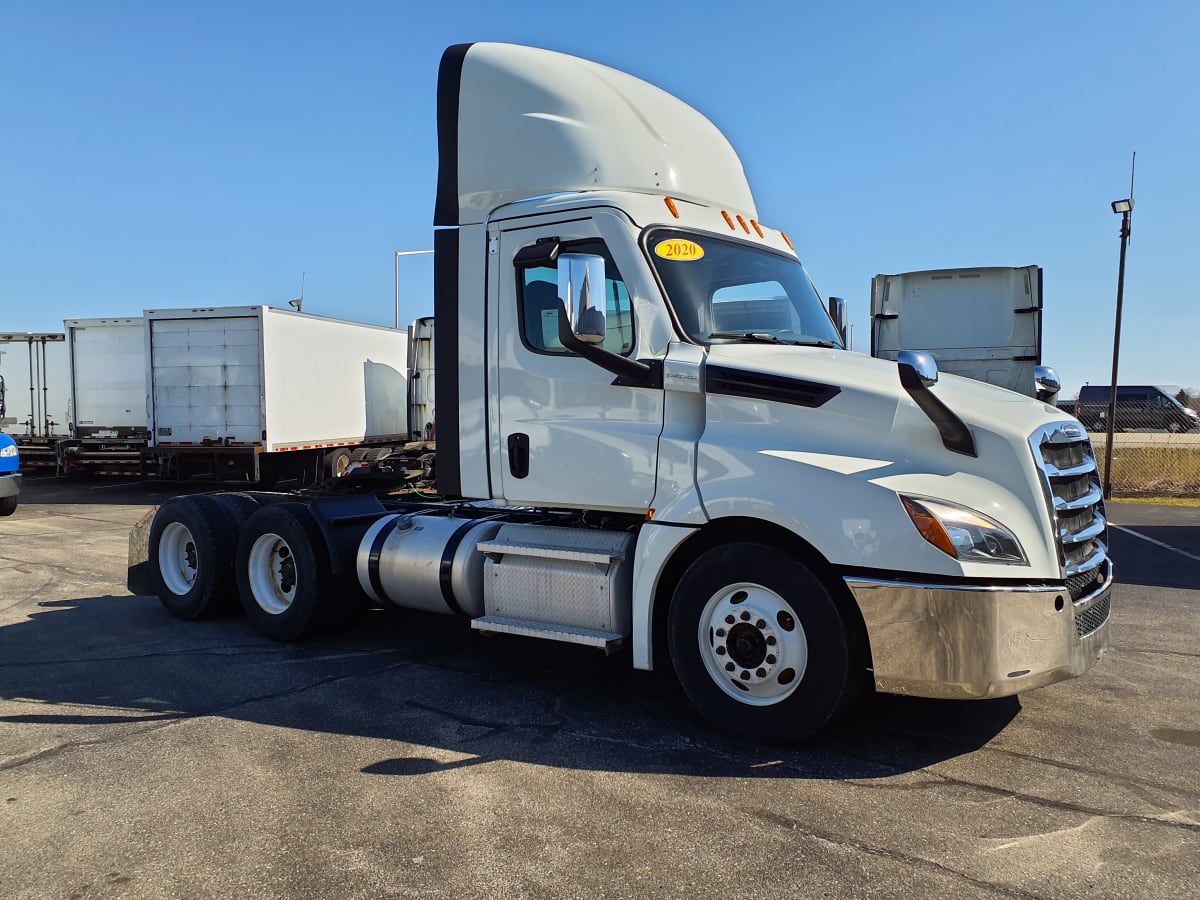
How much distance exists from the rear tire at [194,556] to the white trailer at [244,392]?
400 inches

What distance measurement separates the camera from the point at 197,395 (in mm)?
18250

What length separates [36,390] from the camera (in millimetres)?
21266

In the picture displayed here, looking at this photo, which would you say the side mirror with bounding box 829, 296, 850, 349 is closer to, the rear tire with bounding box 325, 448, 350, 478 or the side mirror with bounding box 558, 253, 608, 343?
the side mirror with bounding box 558, 253, 608, 343

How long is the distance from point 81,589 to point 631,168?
7320mm

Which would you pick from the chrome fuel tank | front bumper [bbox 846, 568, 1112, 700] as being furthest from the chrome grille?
the chrome fuel tank

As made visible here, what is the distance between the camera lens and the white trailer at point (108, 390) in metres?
19.7

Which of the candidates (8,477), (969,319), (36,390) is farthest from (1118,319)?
(36,390)

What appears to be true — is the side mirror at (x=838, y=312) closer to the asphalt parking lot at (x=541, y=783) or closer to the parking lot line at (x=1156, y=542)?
the asphalt parking lot at (x=541, y=783)

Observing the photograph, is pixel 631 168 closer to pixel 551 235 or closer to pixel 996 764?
pixel 551 235

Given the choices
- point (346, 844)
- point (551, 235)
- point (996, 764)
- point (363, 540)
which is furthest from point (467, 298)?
point (996, 764)

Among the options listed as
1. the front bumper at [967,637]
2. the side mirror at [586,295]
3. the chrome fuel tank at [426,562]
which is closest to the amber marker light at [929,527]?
the front bumper at [967,637]

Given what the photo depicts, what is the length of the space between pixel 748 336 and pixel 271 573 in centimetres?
434

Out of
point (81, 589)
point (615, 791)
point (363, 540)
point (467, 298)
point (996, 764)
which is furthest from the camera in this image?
point (81, 589)

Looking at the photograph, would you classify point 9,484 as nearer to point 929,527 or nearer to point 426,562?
point 426,562
